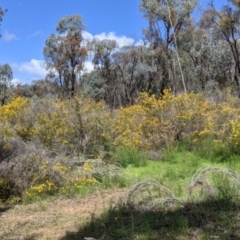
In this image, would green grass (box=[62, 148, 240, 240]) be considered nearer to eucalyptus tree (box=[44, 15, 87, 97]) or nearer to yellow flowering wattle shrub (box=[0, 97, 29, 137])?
yellow flowering wattle shrub (box=[0, 97, 29, 137])

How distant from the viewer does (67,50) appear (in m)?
38.2

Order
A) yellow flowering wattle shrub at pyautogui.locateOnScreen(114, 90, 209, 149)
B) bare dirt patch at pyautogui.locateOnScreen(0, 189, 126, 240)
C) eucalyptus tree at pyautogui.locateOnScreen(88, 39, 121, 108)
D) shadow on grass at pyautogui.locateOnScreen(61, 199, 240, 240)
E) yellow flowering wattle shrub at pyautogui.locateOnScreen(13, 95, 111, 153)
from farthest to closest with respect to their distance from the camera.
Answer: eucalyptus tree at pyautogui.locateOnScreen(88, 39, 121, 108) < yellow flowering wattle shrub at pyautogui.locateOnScreen(114, 90, 209, 149) < yellow flowering wattle shrub at pyautogui.locateOnScreen(13, 95, 111, 153) < bare dirt patch at pyautogui.locateOnScreen(0, 189, 126, 240) < shadow on grass at pyautogui.locateOnScreen(61, 199, 240, 240)

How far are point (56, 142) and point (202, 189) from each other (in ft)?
18.6

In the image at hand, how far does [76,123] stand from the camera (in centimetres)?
1147

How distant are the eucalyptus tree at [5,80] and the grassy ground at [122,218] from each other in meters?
37.6

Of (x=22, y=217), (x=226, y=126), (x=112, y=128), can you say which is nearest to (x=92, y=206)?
(x=22, y=217)

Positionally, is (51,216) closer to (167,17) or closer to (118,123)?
(118,123)

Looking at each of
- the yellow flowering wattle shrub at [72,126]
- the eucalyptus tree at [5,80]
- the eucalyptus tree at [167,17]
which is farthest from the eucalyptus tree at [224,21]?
the eucalyptus tree at [5,80]

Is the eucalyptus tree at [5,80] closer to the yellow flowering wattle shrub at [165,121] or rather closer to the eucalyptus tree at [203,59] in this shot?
the eucalyptus tree at [203,59]

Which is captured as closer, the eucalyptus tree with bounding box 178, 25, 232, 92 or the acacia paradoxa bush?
the acacia paradoxa bush

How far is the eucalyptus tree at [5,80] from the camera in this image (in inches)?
1713

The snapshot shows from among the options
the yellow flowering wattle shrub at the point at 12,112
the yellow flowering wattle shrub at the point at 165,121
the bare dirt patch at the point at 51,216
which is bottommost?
the bare dirt patch at the point at 51,216

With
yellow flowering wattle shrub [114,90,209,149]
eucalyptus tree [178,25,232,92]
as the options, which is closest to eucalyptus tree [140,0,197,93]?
eucalyptus tree [178,25,232,92]

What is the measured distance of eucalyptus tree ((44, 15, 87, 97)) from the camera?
3819 cm
